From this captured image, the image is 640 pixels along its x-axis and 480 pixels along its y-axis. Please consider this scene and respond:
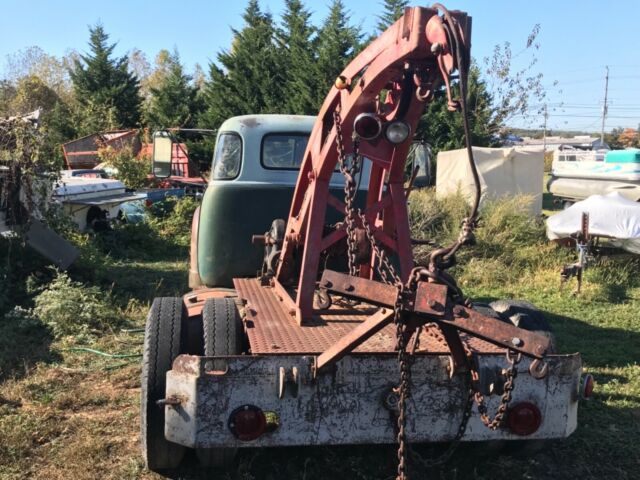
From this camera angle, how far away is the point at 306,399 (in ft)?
9.76

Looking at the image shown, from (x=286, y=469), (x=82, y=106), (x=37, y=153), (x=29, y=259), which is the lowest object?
(x=286, y=469)

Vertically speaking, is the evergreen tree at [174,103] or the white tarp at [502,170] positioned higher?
the evergreen tree at [174,103]

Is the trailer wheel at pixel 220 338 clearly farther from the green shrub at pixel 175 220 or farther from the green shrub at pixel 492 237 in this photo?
the green shrub at pixel 175 220

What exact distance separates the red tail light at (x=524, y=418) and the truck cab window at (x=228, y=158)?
3.24 m

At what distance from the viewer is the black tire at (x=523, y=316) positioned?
463 cm

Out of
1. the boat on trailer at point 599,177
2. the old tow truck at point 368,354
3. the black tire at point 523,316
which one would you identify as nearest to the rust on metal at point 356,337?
the old tow truck at point 368,354

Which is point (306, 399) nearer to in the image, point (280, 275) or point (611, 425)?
point (280, 275)

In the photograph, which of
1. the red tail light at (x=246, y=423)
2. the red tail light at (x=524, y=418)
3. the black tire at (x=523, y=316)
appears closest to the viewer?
the red tail light at (x=246, y=423)

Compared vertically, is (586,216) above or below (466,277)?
above

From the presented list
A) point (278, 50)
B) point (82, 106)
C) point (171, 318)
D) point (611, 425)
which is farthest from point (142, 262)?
point (82, 106)

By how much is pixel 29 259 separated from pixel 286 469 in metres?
5.69

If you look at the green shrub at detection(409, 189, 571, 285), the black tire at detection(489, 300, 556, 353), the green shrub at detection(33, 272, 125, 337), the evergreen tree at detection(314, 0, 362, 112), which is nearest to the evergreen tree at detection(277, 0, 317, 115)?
the evergreen tree at detection(314, 0, 362, 112)

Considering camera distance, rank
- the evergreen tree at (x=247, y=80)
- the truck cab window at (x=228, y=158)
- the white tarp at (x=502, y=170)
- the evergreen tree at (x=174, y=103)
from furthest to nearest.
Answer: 1. the evergreen tree at (x=174, y=103)
2. the evergreen tree at (x=247, y=80)
3. the white tarp at (x=502, y=170)
4. the truck cab window at (x=228, y=158)

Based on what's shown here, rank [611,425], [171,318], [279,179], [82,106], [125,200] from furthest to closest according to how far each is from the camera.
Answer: [82,106] < [125,200] < [279,179] < [611,425] < [171,318]
